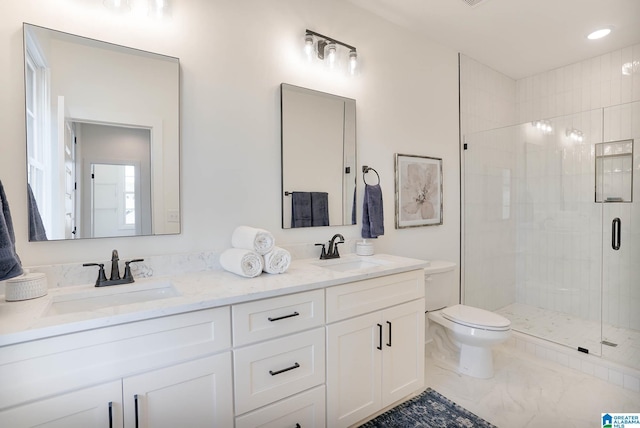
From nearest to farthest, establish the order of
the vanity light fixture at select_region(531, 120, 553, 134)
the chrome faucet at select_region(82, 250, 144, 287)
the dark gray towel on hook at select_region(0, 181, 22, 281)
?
the dark gray towel on hook at select_region(0, 181, 22, 281) < the chrome faucet at select_region(82, 250, 144, 287) < the vanity light fixture at select_region(531, 120, 553, 134)

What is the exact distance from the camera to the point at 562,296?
302 cm

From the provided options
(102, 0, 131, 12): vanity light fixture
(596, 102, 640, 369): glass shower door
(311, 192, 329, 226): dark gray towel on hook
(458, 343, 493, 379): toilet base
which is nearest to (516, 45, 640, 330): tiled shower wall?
(596, 102, 640, 369): glass shower door

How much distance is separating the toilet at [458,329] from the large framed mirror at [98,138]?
1.91 metres

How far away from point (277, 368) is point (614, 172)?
314 cm

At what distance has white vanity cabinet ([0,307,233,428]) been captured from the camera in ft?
2.93

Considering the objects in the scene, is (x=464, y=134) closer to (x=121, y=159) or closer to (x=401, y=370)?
(x=401, y=370)

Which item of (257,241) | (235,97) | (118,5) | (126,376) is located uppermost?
(118,5)

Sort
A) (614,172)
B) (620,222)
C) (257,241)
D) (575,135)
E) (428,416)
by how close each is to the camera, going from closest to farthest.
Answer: (257,241) < (428,416) < (620,222) < (614,172) < (575,135)

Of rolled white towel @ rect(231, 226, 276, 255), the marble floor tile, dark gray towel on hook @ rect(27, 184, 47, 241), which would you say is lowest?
the marble floor tile

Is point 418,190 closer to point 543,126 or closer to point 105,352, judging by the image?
point 543,126

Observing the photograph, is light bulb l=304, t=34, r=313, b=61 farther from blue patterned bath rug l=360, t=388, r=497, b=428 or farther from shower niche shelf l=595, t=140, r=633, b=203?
shower niche shelf l=595, t=140, r=633, b=203

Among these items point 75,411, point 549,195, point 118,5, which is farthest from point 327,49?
point 549,195

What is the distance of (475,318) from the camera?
219 centimetres

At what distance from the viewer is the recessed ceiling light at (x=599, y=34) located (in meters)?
2.54
